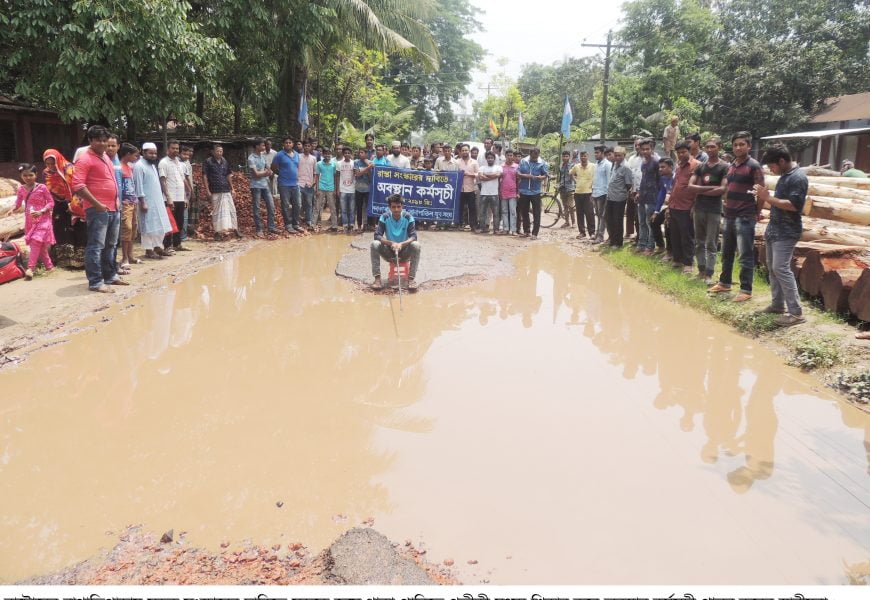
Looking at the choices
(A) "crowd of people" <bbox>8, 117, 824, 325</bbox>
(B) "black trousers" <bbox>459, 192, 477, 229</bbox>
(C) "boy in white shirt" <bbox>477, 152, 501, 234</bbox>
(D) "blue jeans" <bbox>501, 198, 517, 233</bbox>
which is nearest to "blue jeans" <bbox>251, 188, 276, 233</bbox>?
(A) "crowd of people" <bbox>8, 117, 824, 325</bbox>

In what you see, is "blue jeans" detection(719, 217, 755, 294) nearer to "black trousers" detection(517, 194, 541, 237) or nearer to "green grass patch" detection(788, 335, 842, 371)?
"green grass patch" detection(788, 335, 842, 371)

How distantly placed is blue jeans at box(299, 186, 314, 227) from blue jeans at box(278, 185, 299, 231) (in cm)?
33

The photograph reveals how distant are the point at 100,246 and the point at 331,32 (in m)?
9.59

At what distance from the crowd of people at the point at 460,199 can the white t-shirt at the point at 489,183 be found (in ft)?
0.07

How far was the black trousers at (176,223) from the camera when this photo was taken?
9.76 m

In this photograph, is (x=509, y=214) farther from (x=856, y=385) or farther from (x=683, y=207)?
(x=856, y=385)

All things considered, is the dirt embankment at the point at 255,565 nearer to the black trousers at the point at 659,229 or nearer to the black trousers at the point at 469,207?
the black trousers at the point at 659,229

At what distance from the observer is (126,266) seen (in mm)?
7945

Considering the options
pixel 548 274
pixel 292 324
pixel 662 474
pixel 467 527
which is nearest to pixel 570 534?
pixel 467 527

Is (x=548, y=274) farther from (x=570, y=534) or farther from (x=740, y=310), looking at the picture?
(x=570, y=534)

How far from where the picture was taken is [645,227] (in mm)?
9234

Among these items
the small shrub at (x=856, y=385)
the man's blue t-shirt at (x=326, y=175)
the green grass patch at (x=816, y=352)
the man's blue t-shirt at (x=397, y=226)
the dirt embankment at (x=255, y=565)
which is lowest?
the dirt embankment at (x=255, y=565)

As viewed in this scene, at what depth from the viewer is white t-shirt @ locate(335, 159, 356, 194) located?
39.0 feet

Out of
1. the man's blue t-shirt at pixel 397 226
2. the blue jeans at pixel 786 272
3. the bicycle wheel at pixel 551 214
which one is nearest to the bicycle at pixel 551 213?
the bicycle wheel at pixel 551 214
